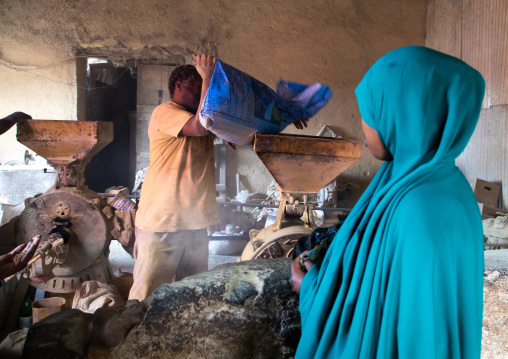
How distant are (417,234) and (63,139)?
2.81m

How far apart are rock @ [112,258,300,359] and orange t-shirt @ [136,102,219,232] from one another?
100 cm

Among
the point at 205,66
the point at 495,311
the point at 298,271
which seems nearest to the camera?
the point at 298,271

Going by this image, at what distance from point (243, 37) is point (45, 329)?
550cm

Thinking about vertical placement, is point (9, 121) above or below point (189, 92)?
below

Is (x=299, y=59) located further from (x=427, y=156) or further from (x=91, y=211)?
(x=427, y=156)

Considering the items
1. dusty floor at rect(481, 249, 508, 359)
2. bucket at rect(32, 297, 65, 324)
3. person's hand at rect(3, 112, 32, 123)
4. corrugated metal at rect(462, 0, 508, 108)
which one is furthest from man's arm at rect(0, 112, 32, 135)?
corrugated metal at rect(462, 0, 508, 108)

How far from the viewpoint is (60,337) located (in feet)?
4.50

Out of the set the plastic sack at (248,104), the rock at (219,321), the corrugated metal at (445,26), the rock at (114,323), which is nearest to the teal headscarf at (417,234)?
the rock at (219,321)

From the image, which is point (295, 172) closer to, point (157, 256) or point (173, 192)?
point (173, 192)

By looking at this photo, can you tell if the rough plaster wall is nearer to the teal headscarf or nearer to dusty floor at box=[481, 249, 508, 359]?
dusty floor at box=[481, 249, 508, 359]

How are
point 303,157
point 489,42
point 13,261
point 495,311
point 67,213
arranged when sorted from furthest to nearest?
1. point 489,42
2. point 67,213
3. point 303,157
4. point 13,261
5. point 495,311

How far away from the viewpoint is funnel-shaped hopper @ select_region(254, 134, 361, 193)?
2.20m

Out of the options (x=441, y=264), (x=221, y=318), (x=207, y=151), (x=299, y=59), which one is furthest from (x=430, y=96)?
(x=299, y=59)

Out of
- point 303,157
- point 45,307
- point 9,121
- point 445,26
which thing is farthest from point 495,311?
point 445,26
